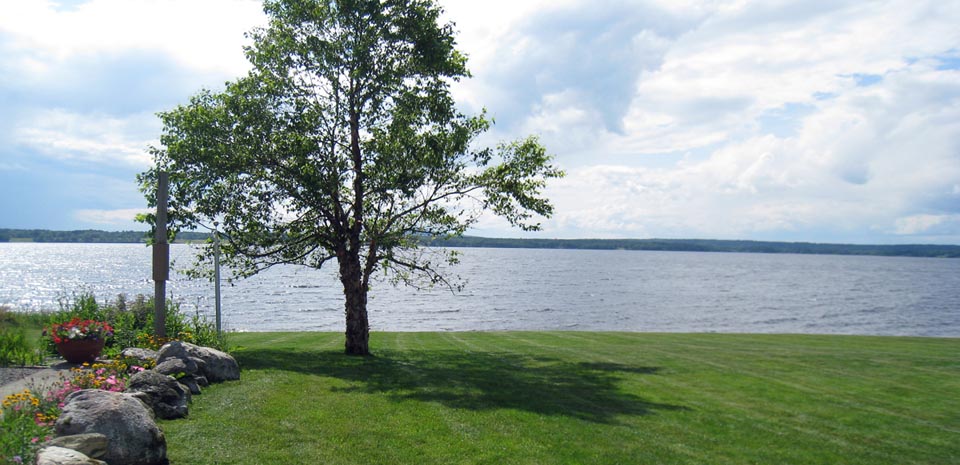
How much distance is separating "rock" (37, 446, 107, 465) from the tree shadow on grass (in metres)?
7.16

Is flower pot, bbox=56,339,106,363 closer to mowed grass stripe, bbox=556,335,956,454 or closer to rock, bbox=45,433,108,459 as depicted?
rock, bbox=45,433,108,459

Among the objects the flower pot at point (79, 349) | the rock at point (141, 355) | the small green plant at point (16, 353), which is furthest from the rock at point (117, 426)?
the small green plant at point (16, 353)

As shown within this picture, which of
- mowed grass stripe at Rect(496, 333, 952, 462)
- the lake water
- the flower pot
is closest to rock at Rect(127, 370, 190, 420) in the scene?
the flower pot

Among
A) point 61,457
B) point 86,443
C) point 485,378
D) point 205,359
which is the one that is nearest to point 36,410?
point 86,443

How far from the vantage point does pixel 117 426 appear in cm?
737

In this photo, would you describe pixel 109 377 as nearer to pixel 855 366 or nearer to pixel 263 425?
pixel 263 425

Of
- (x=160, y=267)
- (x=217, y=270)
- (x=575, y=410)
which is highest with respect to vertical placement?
(x=160, y=267)

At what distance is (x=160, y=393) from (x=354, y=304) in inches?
431

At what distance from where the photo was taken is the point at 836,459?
10.2 m

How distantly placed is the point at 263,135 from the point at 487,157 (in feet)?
23.2

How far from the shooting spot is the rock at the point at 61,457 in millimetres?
5973

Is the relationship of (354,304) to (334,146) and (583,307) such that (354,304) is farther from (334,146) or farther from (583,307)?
(583,307)

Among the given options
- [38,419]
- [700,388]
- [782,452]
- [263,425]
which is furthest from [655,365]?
[38,419]

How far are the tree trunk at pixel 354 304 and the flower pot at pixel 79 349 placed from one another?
7.67 m
